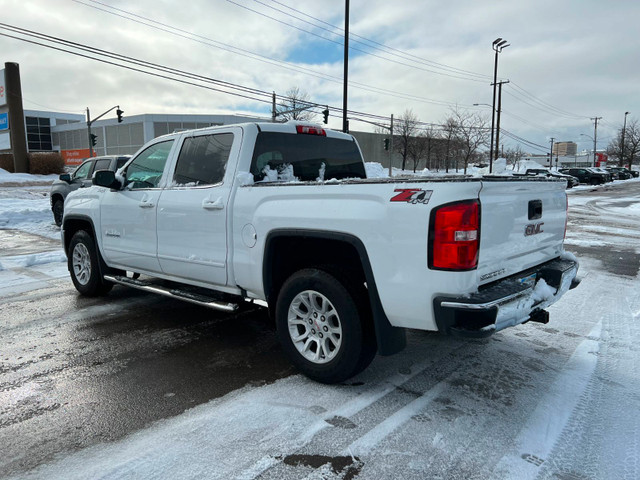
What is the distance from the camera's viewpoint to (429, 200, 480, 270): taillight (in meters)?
2.83

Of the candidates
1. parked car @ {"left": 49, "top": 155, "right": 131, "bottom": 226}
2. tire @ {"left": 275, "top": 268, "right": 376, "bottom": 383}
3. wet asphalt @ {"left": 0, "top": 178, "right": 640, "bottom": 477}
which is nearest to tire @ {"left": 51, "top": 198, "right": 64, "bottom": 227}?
parked car @ {"left": 49, "top": 155, "right": 131, "bottom": 226}

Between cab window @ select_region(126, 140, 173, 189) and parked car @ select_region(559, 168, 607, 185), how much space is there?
45.0m

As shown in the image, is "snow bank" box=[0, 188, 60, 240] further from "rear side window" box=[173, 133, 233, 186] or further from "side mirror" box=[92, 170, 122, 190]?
"rear side window" box=[173, 133, 233, 186]

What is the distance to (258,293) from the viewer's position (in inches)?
158

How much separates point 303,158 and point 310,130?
334 millimetres

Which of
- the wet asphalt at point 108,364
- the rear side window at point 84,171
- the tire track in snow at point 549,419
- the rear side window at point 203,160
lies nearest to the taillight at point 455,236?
the tire track in snow at point 549,419

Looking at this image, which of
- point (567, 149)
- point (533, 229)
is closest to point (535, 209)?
point (533, 229)

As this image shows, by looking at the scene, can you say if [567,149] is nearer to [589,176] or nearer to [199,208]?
[589,176]

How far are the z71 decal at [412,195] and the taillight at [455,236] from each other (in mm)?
111

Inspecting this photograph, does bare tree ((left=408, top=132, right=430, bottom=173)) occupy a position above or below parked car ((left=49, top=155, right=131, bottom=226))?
above

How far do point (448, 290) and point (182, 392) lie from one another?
81.5 inches

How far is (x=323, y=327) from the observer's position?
356cm

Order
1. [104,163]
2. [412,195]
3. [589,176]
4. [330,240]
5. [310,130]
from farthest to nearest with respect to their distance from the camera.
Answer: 1. [589,176]
2. [104,163]
3. [310,130]
4. [330,240]
5. [412,195]

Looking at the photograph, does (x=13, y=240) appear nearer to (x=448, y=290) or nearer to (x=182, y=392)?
(x=182, y=392)
